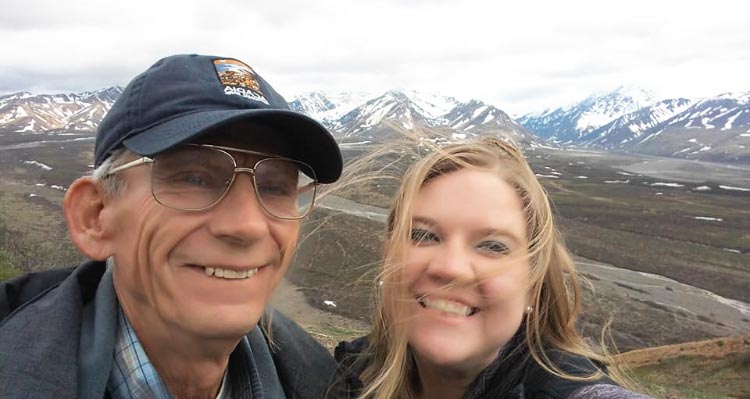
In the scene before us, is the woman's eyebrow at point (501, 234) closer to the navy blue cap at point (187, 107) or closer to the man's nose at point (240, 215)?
the navy blue cap at point (187, 107)

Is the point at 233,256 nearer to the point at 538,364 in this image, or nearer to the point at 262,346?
the point at 262,346

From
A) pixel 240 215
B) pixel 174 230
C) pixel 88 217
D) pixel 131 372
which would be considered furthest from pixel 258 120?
pixel 131 372

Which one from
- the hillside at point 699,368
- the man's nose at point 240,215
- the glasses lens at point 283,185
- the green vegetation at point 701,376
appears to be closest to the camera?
the man's nose at point 240,215

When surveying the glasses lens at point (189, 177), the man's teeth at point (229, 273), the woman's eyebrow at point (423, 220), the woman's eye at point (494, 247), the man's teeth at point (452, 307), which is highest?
the glasses lens at point (189, 177)

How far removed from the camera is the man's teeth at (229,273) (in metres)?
1.88

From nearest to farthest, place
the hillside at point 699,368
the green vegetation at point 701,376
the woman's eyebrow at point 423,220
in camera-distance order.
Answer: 1. the woman's eyebrow at point 423,220
2. the green vegetation at point 701,376
3. the hillside at point 699,368

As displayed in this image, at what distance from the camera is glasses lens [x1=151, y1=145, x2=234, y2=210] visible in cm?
185

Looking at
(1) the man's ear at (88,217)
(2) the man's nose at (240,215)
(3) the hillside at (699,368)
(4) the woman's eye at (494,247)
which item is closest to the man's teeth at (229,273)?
(2) the man's nose at (240,215)

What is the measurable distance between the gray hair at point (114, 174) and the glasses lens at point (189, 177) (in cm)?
14

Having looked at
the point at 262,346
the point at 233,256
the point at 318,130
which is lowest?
the point at 262,346

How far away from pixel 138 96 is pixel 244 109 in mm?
374

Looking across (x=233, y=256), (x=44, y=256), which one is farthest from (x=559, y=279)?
(x=44, y=256)

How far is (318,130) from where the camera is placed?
2.03 m

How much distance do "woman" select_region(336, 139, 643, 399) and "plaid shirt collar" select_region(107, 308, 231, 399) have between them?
1044mm
